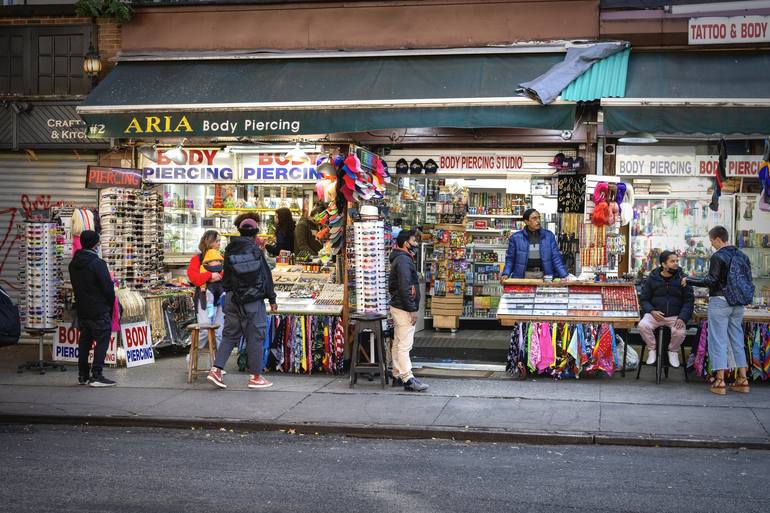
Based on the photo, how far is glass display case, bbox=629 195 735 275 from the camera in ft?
43.7

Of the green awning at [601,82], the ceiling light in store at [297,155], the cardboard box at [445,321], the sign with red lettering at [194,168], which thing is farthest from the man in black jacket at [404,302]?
the cardboard box at [445,321]

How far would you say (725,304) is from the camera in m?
10.6

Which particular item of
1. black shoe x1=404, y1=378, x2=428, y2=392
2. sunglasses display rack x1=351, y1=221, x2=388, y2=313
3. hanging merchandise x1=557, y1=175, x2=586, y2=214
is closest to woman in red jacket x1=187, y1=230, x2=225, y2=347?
sunglasses display rack x1=351, y1=221, x2=388, y2=313

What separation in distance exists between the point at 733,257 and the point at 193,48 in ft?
27.2

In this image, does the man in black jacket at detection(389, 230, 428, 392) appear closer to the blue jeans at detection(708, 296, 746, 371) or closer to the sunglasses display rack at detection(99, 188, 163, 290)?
the blue jeans at detection(708, 296, 746, 371)

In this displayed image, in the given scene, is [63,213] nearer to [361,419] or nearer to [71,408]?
[71,408]

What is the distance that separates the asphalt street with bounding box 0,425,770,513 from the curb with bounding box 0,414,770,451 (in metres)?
0.14

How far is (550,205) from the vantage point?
613 inches

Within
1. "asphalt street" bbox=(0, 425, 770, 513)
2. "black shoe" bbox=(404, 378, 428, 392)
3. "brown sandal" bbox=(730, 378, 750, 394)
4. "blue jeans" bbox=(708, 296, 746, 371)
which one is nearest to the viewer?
"asphalt street" bbox=(0, 425, 770, 513)

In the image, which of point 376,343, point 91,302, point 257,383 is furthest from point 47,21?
point 376,343

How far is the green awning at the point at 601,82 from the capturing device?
38.2 feet

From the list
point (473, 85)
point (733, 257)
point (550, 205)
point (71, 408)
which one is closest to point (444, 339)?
point (550, 205)

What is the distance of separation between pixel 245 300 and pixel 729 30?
702 cm

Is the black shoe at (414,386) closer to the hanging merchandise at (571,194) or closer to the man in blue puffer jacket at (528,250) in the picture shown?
the man in blue puffer jacket at (528,250)
